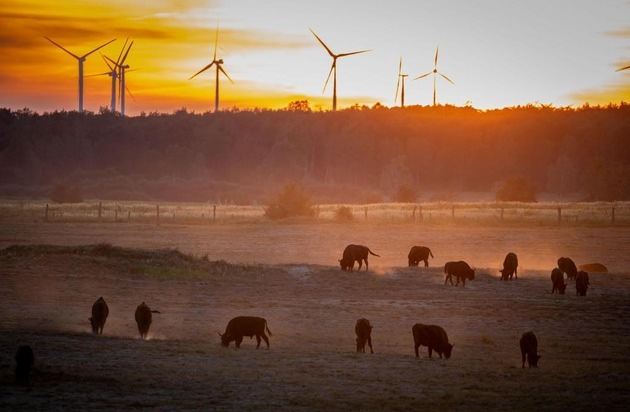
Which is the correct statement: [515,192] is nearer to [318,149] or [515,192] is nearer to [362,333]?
[318,149]

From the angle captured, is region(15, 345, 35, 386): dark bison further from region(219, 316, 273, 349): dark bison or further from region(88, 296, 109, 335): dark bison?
region(88, 296, 109, 335): dark bison

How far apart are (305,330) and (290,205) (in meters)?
42.7

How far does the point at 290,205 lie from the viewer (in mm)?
68188

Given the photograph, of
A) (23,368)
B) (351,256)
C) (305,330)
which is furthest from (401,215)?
(23,368)

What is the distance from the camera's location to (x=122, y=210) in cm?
7881

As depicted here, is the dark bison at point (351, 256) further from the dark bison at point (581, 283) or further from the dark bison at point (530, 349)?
the dark bison at point (530, 349)

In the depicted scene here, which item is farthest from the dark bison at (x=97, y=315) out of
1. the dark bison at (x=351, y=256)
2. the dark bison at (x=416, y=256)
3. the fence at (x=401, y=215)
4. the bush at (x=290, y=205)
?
the bush at (x=290, y=205)

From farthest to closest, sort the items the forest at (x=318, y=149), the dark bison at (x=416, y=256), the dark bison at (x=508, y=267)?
the forest at (x=318, y=149)
the dark bison at (x=416, y=256)
the dark bison at (x=508, y=267)

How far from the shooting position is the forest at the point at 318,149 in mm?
153125

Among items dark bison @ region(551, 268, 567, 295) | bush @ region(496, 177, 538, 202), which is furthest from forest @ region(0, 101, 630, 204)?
dark bison @ region(551, 268, 567, 295)

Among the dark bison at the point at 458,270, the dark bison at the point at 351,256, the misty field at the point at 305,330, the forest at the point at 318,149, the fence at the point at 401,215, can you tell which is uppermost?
the forest at the point at 318,149

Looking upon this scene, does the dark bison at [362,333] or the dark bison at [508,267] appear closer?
the dark bison at [362,333]

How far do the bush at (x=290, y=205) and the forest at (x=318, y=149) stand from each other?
6592cm

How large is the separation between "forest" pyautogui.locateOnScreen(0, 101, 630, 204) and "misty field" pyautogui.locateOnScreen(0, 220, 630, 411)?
9746cm
